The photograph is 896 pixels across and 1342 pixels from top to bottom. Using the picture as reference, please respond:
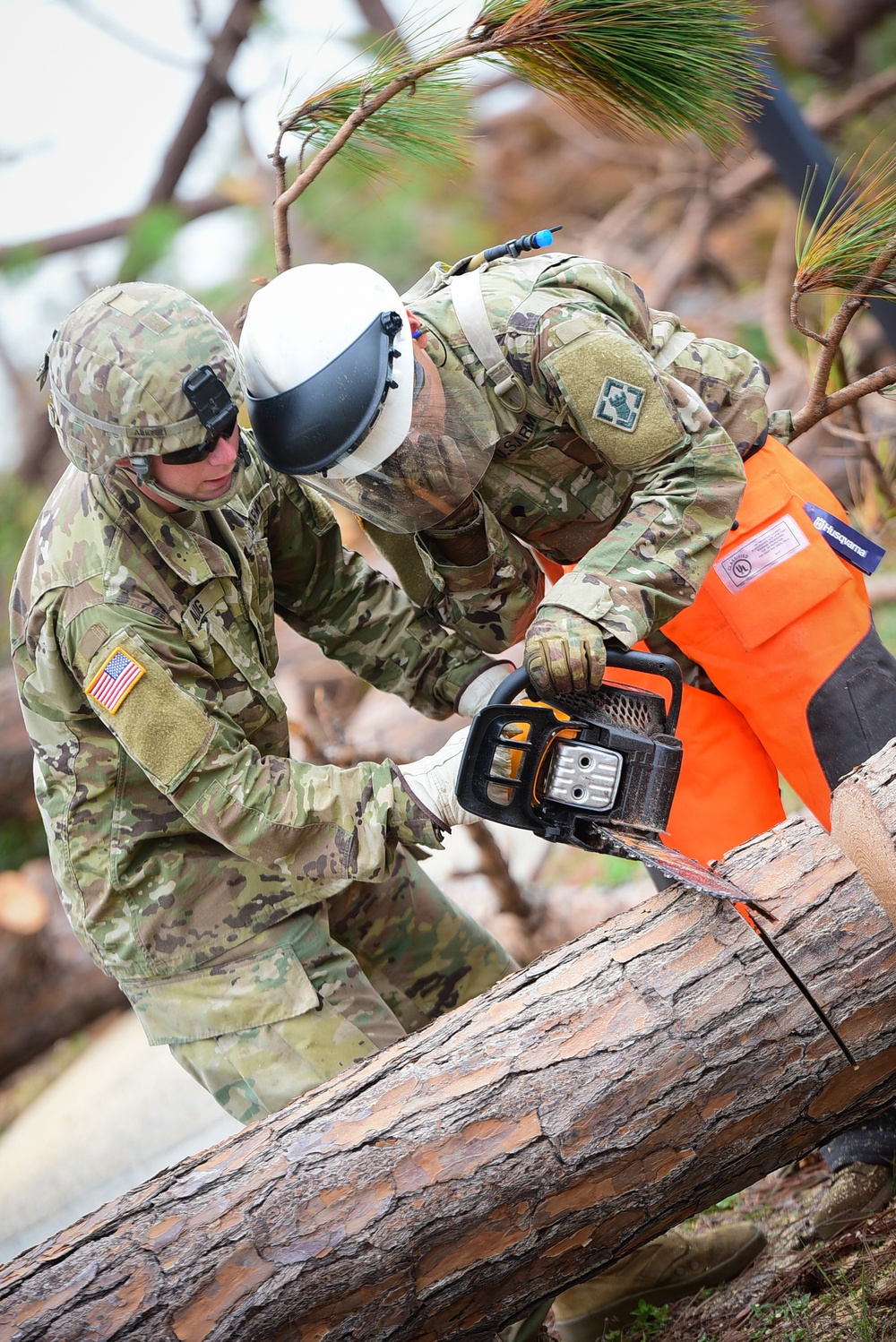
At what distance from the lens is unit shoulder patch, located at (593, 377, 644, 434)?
2.15 m

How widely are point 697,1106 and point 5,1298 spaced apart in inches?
47.7

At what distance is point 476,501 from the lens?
97.8 inches

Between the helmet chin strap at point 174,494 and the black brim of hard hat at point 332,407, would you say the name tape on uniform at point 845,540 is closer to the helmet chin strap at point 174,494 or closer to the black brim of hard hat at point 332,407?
the black brim of hard hat at point 332,407

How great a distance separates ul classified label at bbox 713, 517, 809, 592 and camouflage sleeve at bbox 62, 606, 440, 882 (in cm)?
91

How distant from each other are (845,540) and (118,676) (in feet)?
5.37

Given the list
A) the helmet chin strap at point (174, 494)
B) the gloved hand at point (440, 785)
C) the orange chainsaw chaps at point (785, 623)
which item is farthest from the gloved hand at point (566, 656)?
the helmet chin strap at point (174, 494)

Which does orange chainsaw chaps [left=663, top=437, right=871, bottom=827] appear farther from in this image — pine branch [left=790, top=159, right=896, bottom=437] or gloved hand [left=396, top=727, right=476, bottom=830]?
gloved hand [left=396, top=727, right=476, bottom=830]

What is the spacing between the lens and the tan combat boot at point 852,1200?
2.26 meters

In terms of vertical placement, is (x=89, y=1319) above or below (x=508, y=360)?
below

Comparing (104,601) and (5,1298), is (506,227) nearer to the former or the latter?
(104,601)

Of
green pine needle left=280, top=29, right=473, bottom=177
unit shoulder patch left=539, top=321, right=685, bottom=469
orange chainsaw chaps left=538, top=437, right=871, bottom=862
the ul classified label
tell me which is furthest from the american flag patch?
green pine needle left=280, top=29, right=473, bottom=177

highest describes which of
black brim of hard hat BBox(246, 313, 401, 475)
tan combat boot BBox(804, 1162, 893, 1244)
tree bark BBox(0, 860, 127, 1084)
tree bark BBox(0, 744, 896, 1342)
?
black brim of hard hat BBox(246, 313, 401, 475)

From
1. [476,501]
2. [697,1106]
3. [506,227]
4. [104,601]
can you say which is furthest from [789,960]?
[506,227]

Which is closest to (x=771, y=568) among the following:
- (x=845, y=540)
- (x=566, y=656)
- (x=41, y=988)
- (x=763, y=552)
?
(x=763, y=552)
